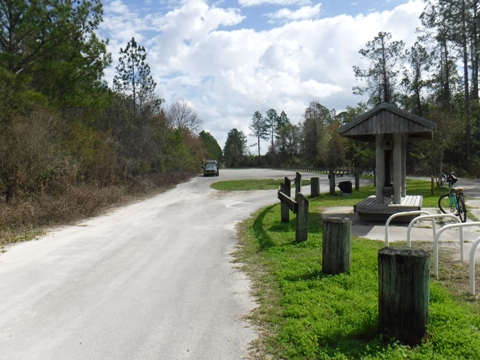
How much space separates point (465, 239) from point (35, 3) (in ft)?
54.8

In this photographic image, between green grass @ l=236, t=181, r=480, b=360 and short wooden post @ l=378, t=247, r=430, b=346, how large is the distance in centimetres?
13

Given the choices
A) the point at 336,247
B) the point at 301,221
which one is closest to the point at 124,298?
the point at 336,247

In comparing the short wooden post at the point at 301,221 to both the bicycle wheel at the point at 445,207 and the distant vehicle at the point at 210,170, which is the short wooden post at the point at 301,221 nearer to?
the bicycle wheel at the point at 445,207

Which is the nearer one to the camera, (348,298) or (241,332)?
(241,332)

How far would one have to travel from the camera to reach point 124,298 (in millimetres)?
5840

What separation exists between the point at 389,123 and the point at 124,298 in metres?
8.92

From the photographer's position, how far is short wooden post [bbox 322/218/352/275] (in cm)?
646

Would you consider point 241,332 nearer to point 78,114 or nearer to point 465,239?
point 465,239

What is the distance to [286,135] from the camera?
321 feet

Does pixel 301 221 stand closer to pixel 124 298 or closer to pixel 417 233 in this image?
pixel 417 233

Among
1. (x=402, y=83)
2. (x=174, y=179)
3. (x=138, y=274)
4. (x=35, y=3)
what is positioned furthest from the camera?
(x=402, y=83)

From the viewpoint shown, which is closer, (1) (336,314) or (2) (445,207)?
(1) (336,314)

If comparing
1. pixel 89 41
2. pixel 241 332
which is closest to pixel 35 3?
pixel 89 41

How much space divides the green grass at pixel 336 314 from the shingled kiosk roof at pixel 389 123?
5.00 meters
